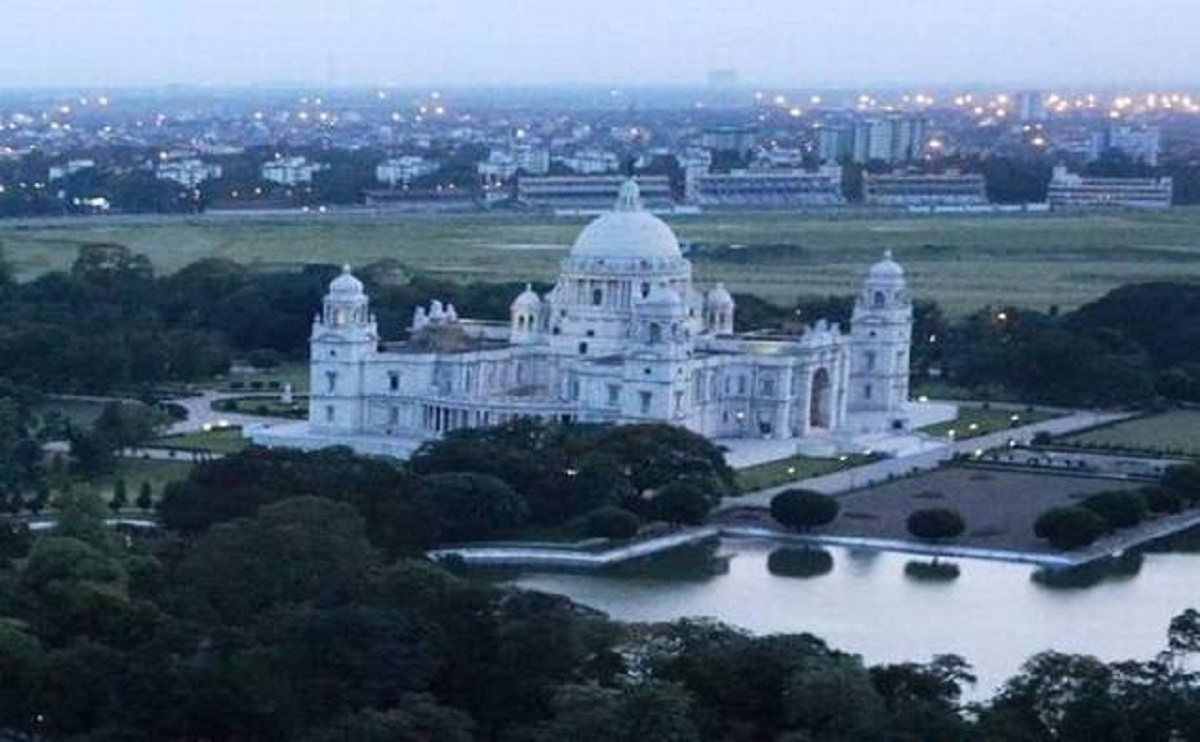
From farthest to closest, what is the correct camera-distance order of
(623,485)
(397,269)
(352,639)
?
(397,269), (623,485), (352,639)

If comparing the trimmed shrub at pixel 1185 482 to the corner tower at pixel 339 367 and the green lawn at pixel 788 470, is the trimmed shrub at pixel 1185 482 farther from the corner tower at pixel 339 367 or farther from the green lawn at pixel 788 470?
the corner tower at pixel 339 367

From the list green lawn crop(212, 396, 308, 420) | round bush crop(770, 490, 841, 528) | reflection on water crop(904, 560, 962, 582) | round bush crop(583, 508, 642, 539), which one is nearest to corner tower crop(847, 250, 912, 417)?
green lawn crop(212, 396, 308, 420)

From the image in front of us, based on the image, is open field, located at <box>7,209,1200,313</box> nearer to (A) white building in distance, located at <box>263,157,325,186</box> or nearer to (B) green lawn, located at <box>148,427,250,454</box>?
(A) white building in distance, located at <box>263,157,325,186</box>

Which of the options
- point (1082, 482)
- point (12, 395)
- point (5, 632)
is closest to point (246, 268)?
point (12, 395)

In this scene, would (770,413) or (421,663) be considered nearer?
(421,663)

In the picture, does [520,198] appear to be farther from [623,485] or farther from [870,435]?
[623,485]

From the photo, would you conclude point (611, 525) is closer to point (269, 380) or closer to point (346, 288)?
point (346, 288)
